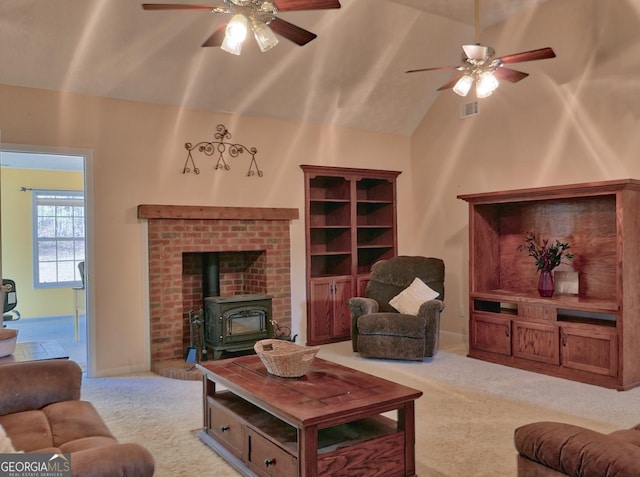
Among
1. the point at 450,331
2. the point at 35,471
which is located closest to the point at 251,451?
the point at 35,471

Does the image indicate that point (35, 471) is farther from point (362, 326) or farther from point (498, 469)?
point (362, 326)

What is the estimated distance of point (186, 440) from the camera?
3230 millimetres

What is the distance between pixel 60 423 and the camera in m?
2.33

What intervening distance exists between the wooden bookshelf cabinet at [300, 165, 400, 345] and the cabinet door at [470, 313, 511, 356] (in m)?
1.56

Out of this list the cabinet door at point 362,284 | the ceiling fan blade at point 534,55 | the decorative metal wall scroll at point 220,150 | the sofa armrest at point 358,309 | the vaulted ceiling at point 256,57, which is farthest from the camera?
the cabinet door at point 362,284

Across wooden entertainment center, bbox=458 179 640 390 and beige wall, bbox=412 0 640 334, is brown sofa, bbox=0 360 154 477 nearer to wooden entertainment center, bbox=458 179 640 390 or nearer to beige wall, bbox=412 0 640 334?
wooden entertainment center, bbox=458 179 640 390

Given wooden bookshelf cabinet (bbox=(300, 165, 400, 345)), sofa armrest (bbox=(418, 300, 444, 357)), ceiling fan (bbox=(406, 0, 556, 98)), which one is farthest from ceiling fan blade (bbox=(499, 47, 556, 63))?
wooden bookshelf cabinet (bbox=(300, 165, 400, 345))

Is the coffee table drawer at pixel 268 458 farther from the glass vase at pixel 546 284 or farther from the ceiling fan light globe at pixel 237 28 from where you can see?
the glass vase at pixel 546 284

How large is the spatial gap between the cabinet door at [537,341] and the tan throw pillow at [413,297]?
0.91 metres

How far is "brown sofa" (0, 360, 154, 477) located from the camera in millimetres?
1661

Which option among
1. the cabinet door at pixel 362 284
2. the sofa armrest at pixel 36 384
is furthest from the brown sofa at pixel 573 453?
the cabinet door at pixel 362 284

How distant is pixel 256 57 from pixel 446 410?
3.58 meters

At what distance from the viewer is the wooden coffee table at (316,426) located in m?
2.39

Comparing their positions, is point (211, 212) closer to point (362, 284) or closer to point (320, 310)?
point (320, 310)
